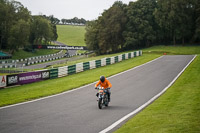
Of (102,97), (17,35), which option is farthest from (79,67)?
(17,35)

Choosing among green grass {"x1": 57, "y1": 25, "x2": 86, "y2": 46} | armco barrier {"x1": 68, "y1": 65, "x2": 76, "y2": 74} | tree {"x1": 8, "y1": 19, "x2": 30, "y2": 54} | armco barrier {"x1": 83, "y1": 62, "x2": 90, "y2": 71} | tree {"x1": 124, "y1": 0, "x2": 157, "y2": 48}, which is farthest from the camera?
green grass {"x1": 57, "y1": 25, "x2": 86, "y2": 46}

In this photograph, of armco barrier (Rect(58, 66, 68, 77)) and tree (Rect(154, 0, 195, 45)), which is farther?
tree (Rect(154, 0, 195, 45))

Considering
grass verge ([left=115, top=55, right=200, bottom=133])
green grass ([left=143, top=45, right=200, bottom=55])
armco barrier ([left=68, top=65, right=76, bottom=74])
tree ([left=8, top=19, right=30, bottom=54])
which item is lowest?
grass verge ([left=115, top=55, right=200, bottom=133])

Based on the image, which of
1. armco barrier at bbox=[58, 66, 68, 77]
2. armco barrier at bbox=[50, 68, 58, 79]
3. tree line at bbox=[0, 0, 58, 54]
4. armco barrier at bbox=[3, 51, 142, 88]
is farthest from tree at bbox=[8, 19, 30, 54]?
armco barrier at bbox=[50, 68, 58, 79]

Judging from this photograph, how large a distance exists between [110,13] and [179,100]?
200 ft

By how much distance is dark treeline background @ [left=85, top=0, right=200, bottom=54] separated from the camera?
227ft

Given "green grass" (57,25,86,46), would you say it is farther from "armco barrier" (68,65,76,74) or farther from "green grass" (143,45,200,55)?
"armco barrier" (68,65,76,74)

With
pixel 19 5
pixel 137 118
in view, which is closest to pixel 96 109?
pixel 137 118

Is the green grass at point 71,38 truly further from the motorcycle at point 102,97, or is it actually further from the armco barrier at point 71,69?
the motorcycle at point 102,97

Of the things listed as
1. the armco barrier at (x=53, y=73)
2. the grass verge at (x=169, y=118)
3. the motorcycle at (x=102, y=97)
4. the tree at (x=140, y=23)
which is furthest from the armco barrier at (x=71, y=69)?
the tree at (x=140, y=23)

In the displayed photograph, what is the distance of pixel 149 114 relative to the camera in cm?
1087

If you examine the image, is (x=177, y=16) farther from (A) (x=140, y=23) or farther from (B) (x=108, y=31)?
(B) (x=108, y=31)

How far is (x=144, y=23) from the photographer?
71500 millimetres

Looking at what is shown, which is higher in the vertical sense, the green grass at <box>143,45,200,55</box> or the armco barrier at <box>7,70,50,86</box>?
the green grass at <box>143,45,200,55</box>
